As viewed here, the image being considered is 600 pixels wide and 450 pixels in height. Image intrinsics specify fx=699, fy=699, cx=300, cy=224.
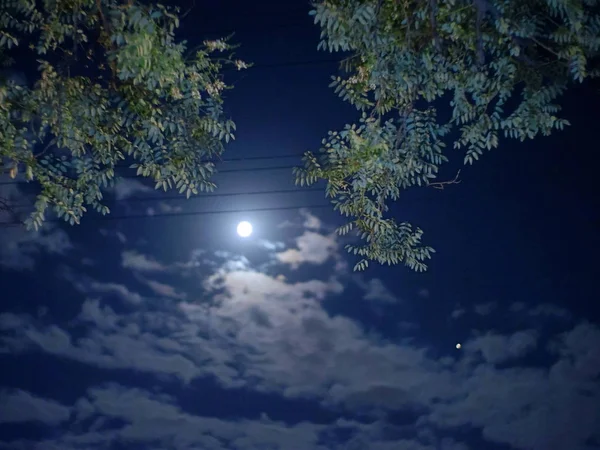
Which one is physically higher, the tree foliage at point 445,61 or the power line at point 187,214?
the power line at point 187,214

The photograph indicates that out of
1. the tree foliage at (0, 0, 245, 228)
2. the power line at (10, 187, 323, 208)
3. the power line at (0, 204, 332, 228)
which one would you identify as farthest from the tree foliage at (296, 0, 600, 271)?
the power line at (0, 204, 332, 228)

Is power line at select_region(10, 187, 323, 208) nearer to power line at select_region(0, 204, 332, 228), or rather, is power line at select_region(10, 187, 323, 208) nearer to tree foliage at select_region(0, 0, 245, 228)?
power line at select_region(0, 204, 332, 228)

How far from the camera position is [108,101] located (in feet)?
15.7

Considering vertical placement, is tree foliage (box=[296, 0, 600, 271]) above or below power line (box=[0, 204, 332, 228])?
below

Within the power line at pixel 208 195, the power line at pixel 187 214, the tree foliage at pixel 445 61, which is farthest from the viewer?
the power line at pixel 187 214

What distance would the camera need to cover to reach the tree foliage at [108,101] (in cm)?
414

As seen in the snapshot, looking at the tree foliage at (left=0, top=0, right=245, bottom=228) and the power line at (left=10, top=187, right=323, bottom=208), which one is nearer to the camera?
the tree foliage at (left=0, top=0, right=245, bottom=228)

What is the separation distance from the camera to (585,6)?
4.14 metres

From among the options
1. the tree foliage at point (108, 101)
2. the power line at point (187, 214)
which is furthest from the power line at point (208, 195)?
the tree foliage at point (108, 101)

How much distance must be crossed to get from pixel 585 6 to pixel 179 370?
19.1 ft

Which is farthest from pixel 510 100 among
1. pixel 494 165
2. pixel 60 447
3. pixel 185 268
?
pixel 60 447

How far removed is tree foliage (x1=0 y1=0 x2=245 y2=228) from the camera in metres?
4.14

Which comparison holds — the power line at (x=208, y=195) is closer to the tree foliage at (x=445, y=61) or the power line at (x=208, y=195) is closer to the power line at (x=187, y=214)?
the power line at (x=187, y=214)

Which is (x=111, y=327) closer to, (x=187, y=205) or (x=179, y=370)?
(x=179, y=370)
